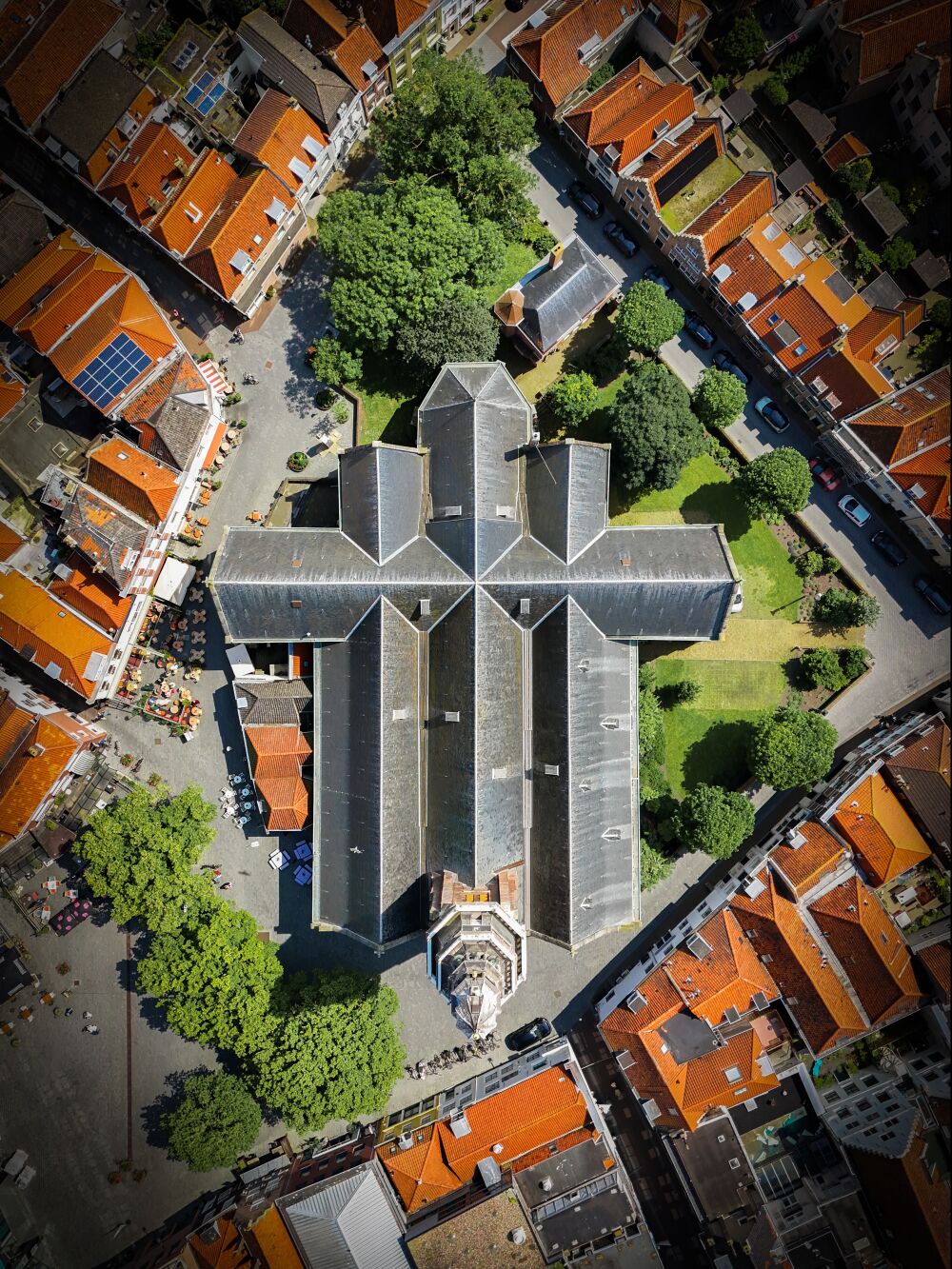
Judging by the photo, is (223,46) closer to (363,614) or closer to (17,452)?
(17,452)

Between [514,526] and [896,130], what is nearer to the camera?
[514,526]

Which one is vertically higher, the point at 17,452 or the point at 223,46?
the point at 223,46

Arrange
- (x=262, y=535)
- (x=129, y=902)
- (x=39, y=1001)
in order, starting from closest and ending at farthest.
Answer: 1. (x=262, y=535)
2. (x=129, y=902)
3. (x=39, y=1001)

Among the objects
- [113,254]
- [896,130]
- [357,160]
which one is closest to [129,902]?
[113,254]

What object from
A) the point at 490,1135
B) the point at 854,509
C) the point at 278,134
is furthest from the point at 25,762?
the point at 854,509

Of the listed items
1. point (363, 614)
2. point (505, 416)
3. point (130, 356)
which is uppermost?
point (130, 356)

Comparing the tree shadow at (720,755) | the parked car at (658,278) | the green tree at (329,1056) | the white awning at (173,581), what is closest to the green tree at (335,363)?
the white awning at (173,581)

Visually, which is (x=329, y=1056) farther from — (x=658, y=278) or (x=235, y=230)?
(x=658, y=278)
